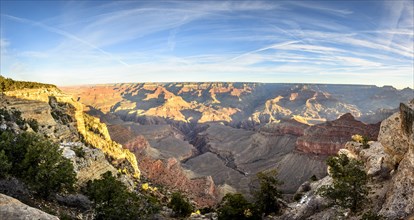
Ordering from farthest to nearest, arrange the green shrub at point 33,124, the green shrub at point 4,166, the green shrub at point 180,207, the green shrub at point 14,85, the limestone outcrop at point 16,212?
the green shrub at point 14,85
the green shrub at point 180,207
the green shrub at point 33,124
the green shrub at point 4,166
the limestone outcrop at point 16,212

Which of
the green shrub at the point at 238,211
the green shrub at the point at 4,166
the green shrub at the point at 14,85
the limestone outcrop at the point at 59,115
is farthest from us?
the green shrub at the point at 14,85

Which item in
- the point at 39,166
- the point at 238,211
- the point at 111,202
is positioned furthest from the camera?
the point at 238,211

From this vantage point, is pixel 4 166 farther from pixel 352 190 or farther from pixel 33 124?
pixel 352 190

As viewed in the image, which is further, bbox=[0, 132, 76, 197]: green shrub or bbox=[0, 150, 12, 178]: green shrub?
bbox=[0, 132, 76, 197]: green shrub

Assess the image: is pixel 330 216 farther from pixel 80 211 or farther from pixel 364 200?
pixel 80 211

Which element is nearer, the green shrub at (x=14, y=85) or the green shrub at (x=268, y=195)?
the green shrub at (x=268, y=195)

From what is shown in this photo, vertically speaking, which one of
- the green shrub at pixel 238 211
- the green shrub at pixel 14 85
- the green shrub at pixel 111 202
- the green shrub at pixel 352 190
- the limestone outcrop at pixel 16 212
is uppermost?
the green shrub at pixel 14 85

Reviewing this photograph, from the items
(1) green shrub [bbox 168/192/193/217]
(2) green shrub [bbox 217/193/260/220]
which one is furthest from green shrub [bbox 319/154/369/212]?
(1) green shrub [bbox 168/192/193/217]

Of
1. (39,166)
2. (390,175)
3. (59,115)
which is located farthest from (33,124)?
(390,175)

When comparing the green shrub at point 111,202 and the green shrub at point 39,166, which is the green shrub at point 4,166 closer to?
the green shrub at point 39,166

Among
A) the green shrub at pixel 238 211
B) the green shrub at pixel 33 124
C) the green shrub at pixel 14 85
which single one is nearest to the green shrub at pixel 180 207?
the green shrub at pixel 238 211

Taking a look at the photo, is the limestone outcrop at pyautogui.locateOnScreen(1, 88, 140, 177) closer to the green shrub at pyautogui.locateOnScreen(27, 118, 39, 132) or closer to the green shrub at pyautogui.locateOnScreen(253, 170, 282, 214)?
the green shrub at pyautogui.locateOnScreen(27, 118, 39, 132)

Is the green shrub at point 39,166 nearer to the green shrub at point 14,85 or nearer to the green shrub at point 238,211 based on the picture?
the green shrub at point 238,211

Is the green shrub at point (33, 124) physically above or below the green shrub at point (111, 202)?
above
